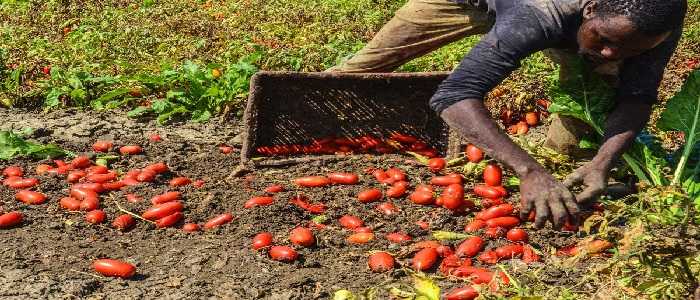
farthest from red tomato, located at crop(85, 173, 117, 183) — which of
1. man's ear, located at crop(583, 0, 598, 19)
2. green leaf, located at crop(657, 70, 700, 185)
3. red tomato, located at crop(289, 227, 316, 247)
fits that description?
green leaf, located at crop(657, 70, 700, 185)

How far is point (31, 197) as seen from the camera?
4438 mm

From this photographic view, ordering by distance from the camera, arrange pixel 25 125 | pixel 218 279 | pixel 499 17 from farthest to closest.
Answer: pixel 25 125
pixel 499 17
pixel 218 279

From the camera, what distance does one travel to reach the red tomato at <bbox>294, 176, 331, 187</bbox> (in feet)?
15.4

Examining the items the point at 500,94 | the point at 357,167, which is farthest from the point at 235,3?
the point at 357,167

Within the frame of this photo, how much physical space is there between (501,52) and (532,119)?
2.34m

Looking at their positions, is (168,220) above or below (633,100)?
below

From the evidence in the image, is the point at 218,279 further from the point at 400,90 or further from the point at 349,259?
the point at 400,90

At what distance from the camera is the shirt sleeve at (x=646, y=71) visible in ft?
13.6

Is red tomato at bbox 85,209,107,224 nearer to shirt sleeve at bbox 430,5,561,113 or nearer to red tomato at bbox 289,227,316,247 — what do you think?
red tomato at bbox 289,227,316,247

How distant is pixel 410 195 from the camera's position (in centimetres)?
460

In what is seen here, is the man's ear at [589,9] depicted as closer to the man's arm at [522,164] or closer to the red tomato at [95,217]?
the man's arm at [522,164]

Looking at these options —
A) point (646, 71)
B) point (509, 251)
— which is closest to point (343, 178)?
point (509, 251)

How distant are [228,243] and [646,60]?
218 centimetres

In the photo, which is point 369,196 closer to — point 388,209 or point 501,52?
point 388,209
